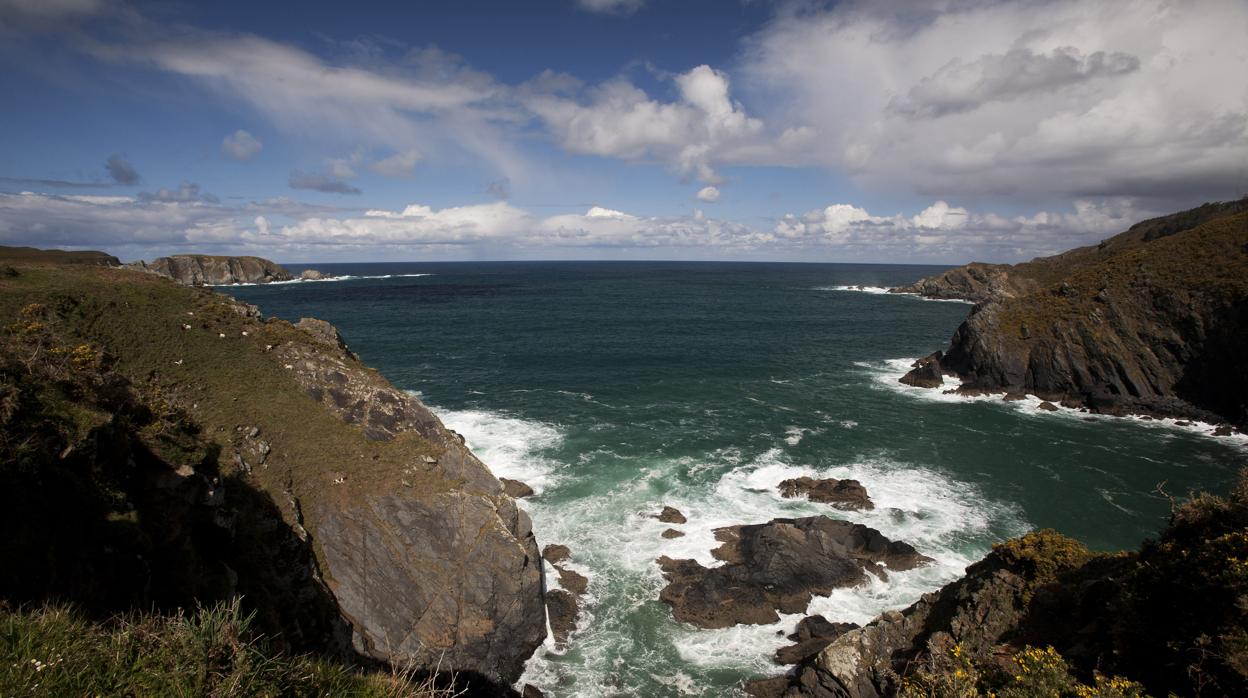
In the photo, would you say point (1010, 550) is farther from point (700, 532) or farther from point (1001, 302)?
point (1001, 302)

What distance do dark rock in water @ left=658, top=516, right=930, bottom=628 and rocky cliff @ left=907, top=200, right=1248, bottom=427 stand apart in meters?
45.7

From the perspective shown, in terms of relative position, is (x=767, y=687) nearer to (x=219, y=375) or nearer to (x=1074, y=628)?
(x=1074, y=628)

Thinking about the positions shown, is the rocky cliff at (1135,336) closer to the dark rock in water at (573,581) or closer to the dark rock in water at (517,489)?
the dark rock in water at (517,489)

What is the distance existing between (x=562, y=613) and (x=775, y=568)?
41.2ft

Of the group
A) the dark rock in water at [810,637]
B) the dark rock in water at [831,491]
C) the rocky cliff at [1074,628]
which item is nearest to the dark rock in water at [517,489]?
the dark rock in water at [831,491]

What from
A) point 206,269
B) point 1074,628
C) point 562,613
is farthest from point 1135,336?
point 206,269

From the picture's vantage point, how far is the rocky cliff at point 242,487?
1402 cm

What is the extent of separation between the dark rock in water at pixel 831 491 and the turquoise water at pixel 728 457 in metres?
1.10

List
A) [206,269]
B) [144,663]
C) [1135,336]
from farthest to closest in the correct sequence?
1. [206,269]
2. [1135,336]
3. [144,663]

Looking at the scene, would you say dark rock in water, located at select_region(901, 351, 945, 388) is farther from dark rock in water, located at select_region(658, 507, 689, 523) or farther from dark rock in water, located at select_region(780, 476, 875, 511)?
dark rock in water, located at select_region(658, 507, 689, 523)

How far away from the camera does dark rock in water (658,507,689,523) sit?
38031 millimetres

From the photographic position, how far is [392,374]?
Result: 236 feet

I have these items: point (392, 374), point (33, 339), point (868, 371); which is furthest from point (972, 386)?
point (33, 339)

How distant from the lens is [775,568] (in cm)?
3192
